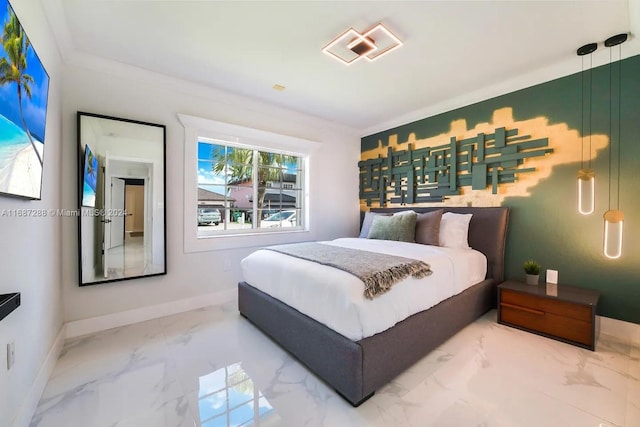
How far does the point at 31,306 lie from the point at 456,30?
3.36 m

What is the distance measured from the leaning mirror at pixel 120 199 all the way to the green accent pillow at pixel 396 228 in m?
2.41

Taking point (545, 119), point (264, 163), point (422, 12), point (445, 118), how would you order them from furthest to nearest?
point (264, 163) → point (445, 118) → point (545, 119) → point (422, 12)

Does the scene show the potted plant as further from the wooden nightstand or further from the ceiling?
the ceiling

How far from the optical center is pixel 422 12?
1821 mm

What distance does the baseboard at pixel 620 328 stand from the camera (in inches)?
84.6

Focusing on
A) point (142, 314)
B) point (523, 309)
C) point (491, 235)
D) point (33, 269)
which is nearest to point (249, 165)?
point (142, 314)

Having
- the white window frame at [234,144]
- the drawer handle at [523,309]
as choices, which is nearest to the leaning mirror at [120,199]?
the white window frame at [234,144]

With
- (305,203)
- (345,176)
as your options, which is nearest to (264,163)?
(305,203)

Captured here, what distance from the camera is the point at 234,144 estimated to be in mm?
3262

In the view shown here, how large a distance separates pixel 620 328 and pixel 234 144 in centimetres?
419

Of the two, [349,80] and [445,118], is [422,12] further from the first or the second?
[445,118]

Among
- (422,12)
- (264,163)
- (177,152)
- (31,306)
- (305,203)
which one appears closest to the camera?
(31,306)

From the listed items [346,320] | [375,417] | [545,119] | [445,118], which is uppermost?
[445,118]

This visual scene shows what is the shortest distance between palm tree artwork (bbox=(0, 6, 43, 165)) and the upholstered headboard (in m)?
3.64
